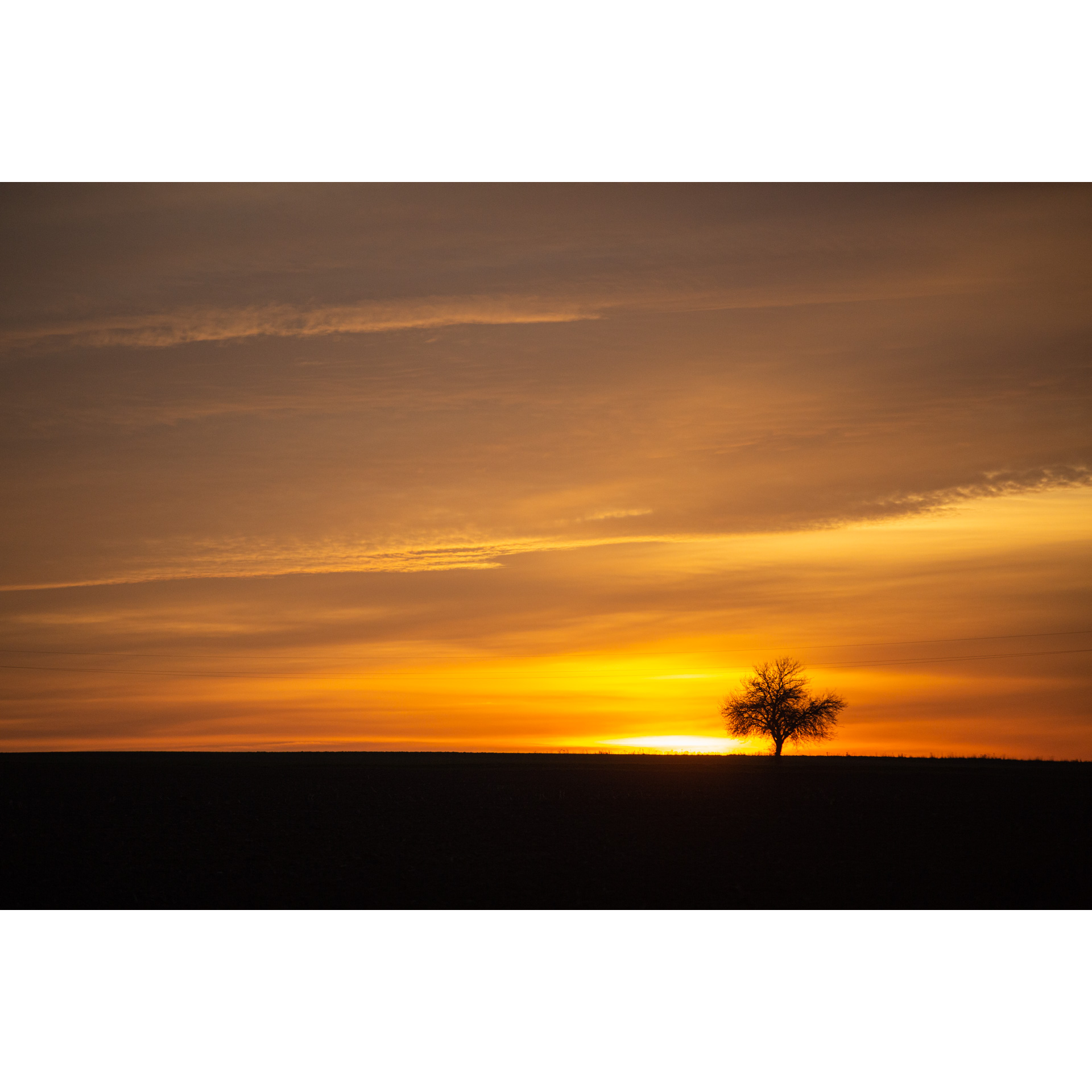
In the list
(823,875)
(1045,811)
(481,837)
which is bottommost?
(823,875)

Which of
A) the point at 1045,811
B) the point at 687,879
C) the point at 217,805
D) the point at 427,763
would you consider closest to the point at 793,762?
the point at 427,763

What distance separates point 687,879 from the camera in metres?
20.2

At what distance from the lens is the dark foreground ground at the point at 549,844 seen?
1916cm

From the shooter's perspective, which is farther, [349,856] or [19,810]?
→ [19,810]

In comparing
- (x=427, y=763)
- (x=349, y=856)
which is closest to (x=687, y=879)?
(x=349, y=856)

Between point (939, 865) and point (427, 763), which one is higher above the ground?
point (427, 763)

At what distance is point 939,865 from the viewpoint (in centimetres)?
2141

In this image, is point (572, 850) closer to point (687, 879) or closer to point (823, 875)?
point (687, 879)

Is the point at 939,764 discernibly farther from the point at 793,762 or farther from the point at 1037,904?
the point at 1037,904

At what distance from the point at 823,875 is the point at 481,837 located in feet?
28.9

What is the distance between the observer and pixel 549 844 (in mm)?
24297

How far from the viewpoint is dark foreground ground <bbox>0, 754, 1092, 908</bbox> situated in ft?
62.8

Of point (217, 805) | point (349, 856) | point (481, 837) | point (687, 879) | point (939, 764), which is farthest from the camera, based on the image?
point (939, 764)

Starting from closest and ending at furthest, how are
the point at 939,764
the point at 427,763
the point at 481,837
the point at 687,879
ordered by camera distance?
1. the point at 687,879
2. the point at 481,837
3. the point at 939,764
4. the point at 427,763
